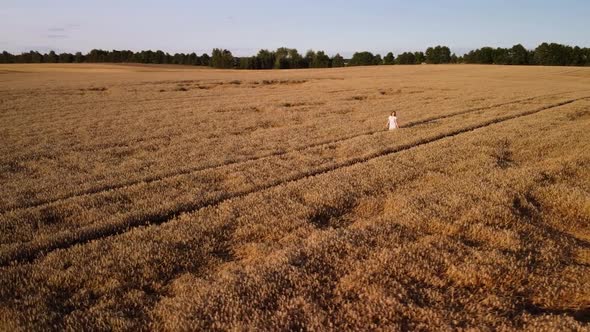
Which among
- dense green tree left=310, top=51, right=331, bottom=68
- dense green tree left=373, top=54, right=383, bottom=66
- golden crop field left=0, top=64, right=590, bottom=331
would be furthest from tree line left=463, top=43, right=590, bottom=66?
golden crop field left=0, top=64, right=590, bottom=331

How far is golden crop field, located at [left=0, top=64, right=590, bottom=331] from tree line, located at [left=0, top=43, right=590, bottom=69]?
4607 inches

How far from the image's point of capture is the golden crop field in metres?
6.34

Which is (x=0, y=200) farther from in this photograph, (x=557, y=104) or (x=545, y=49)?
(x=545, y=49)

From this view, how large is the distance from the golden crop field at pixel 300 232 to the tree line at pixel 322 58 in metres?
117

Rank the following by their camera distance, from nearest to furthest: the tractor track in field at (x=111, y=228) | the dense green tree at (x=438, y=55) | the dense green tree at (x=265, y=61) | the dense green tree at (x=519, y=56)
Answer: the tractor track in field at (x=111, y=228) → the dense green tree at (x=519, y=56) → the dense green tree at (x=265, y=61) → the dense green tree at (x=438, y=55)

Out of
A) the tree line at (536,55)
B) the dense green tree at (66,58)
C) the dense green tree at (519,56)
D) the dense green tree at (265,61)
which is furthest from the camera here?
the dense green tree at (66,58)

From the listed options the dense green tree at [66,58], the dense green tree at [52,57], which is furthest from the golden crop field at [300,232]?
the dense green tree at [52,57]

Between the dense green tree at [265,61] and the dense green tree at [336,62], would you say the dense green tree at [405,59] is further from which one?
the dense green tree at [265,61]

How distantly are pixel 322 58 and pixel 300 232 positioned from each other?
130m

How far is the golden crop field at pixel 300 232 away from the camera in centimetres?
634

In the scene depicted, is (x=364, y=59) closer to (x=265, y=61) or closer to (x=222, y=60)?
(x=265, y=61)

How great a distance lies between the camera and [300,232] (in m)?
9.10

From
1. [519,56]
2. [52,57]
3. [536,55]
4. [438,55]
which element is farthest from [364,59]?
[52,57]

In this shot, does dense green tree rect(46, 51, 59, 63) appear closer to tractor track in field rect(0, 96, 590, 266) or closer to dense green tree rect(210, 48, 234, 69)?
dense green tree rect(210, 48, 234, 69)
